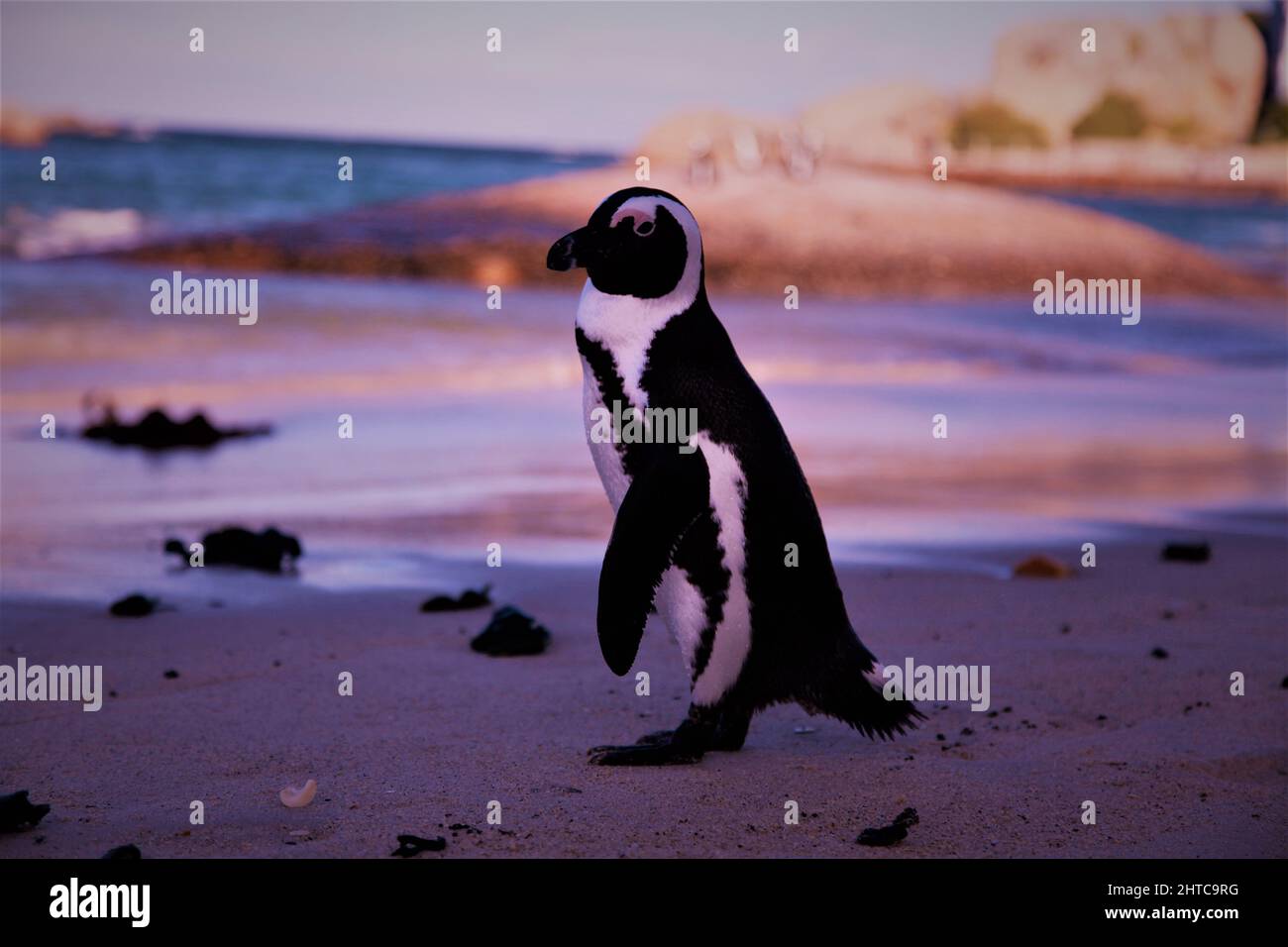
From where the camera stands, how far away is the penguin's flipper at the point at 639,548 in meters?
3.86

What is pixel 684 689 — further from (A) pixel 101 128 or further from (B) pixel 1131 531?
(A) pixel 101 128

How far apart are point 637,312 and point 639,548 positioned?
63 cm

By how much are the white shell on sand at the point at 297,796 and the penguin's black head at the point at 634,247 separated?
1.42 m

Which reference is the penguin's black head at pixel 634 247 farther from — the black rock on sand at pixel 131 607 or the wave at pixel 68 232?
the wave at pixel 68 232

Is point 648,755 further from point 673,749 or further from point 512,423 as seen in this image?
point 512,423

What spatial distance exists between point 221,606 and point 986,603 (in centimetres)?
290

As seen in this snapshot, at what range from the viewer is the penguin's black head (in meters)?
4.02

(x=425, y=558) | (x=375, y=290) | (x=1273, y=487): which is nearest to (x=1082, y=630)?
(x=425, y=558)

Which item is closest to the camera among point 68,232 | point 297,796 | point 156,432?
point 297,796

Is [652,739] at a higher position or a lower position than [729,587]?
lower

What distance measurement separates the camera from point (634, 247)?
4.01 m

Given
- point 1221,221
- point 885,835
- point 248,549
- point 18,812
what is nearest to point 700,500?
point 885,835

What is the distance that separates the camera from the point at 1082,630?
577 cm

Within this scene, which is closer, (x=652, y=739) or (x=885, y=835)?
(x=885, y=835)
